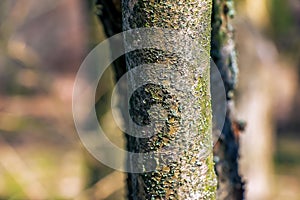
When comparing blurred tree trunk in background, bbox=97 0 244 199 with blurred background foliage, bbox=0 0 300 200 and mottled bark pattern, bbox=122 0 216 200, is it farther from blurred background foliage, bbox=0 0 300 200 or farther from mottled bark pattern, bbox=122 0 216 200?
blurred background foliage, bbox=0 0 300 200

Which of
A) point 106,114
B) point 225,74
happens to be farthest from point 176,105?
point 106,114

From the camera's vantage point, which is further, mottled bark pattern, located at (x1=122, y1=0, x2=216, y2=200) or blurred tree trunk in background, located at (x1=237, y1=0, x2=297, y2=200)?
blurred tree trunk in background, located at (x1=237, y1=0, x2=297, y2=200)

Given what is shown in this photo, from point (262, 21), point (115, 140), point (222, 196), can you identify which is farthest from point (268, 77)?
point (222, 196)

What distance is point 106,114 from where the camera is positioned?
3.83m

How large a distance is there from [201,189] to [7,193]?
7144 mm

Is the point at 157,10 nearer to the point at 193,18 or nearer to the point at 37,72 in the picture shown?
the point at 193,18

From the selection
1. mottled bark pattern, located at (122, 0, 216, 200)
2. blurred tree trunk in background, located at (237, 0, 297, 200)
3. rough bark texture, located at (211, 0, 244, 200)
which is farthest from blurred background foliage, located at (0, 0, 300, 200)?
mottled bark pattern, located at (122, 0, 216, 200)

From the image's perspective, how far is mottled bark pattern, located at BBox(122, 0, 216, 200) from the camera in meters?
0.90

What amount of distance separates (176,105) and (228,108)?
0.55m

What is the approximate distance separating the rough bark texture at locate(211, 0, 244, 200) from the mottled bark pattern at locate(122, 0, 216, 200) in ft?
1.46

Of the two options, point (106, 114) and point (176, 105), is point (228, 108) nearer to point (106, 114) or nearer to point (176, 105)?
point (176, 105)

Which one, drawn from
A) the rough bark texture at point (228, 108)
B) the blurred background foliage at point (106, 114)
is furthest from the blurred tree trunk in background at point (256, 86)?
the rough bark texture at point (228, 108)

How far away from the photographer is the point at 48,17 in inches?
569

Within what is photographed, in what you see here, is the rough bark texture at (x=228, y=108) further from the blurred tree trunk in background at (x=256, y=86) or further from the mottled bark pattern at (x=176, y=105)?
the blurred tree trunk in background at (x=256, y=86)
